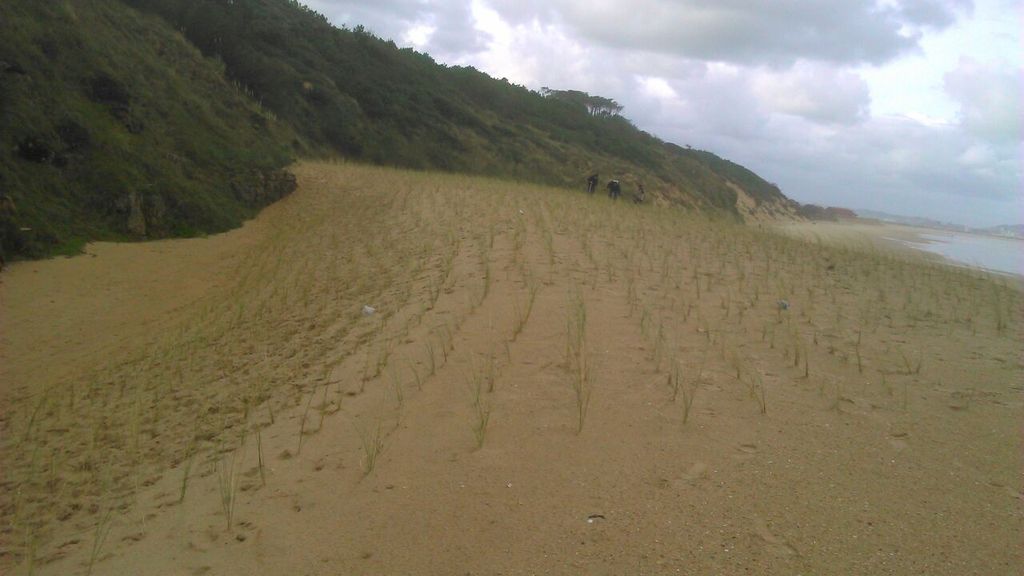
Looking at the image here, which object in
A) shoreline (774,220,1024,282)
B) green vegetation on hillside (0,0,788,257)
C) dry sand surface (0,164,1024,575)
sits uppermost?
green vegetation on hillside (0,0,788,257)

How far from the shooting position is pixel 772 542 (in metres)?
3.22

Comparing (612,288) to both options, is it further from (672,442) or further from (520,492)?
(520,492)

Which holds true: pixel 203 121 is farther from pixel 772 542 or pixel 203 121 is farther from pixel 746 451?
pixel 772 542

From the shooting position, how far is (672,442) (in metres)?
4.16

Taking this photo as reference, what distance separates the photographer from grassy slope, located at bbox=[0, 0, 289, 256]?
35.1 feet

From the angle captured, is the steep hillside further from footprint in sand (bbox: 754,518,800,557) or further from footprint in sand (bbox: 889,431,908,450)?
footprint in sand (bbox: 754,518,800,557)

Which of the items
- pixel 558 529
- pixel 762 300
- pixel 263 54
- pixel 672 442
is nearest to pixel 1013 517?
pixel 672 442

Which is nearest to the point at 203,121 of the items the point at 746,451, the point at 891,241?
the point at 746,451

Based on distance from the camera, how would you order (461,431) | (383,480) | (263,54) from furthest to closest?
(263,54) < (461,431) < (383,480)

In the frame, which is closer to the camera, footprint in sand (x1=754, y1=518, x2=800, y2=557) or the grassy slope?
footprint in sand (x1=754, y1=518, x2=800, y2=557)

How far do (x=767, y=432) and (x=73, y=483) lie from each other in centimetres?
446

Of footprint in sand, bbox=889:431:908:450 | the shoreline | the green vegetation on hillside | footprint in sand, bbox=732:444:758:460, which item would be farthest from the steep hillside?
footprint in sand, bbox=889:431:908:450

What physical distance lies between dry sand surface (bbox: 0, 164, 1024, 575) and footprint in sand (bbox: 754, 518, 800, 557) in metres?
0.01

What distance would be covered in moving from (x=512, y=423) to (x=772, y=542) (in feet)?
5.81
